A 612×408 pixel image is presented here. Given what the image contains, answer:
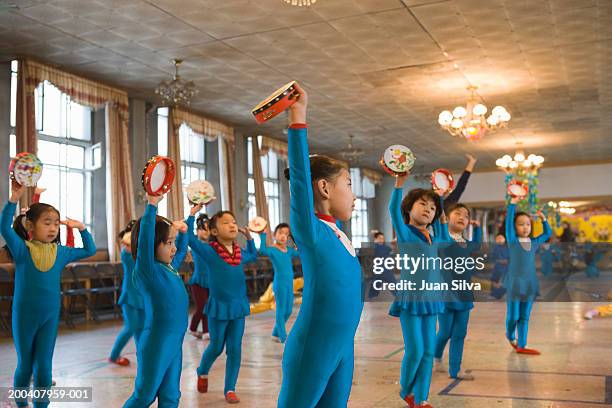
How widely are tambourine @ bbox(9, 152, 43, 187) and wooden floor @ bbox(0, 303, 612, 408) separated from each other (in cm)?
148

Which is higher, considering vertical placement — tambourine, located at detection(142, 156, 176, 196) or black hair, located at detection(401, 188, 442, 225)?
tambourine, located at detection(142, 156, 176, 196)

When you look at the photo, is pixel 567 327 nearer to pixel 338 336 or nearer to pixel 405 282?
pixel 405 282

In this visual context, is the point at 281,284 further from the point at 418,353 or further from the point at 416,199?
the point at 418,353

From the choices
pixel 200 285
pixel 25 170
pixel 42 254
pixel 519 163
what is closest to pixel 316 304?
pixel 42 254

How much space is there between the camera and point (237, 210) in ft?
45.5

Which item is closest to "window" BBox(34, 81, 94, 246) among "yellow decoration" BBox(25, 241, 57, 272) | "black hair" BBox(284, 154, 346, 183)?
"yellow decoration" BBox(25, 241, 57, 272)

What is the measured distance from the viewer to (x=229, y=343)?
4.12m

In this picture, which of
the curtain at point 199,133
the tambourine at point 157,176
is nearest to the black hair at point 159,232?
the tambourine at point 157,176

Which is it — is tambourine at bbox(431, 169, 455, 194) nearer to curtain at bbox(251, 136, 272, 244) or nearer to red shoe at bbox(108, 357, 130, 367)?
red shoe at bbox(108, 357, 130, 367)

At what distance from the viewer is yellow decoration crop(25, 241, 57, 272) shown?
12.2ft

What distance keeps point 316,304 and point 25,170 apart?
8.41ft

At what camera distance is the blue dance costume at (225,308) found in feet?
13.4

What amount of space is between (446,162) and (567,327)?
41.1 feet

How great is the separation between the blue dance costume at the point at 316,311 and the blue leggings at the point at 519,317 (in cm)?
389
